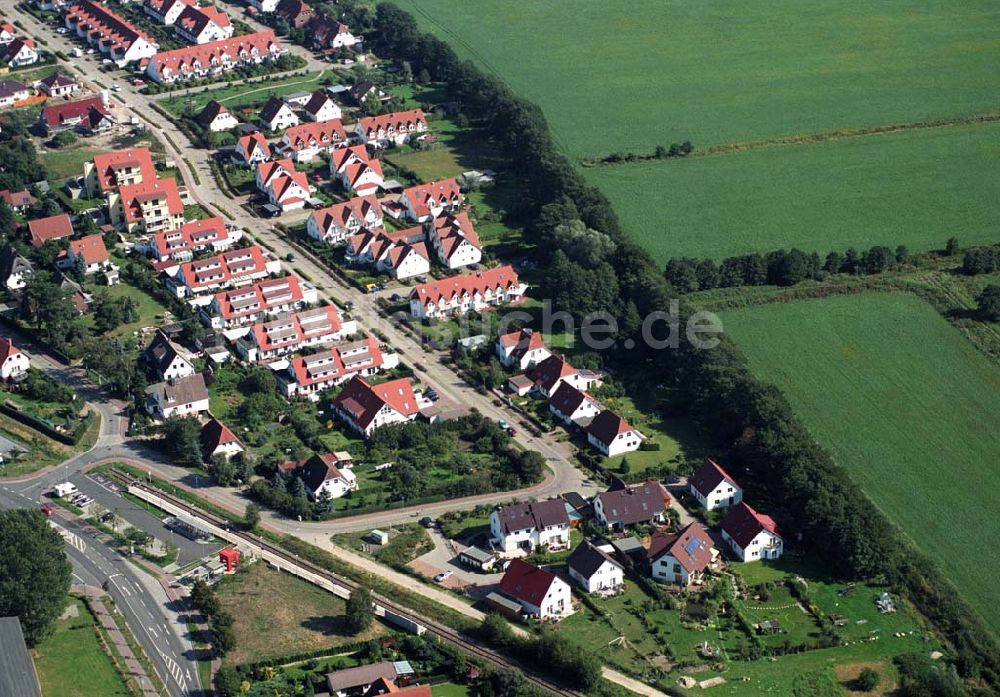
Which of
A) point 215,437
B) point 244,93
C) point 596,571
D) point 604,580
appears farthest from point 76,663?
point 244,93

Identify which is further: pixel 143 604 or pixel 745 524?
pixel 745 524

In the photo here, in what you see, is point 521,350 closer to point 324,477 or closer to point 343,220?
point 324,477

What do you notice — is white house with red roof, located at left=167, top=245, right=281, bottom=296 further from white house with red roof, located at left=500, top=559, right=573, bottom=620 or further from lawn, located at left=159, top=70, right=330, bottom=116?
white house with red roof, located at left=500, top=559, right=573, bottom=620

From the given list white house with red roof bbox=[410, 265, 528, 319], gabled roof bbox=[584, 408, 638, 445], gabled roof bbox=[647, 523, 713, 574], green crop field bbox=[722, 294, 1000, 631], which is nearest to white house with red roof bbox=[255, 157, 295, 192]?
white house with red roof bbox=[410, 265, 528, 319]

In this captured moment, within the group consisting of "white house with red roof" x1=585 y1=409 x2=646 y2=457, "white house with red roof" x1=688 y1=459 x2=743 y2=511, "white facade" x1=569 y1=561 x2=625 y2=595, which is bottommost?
"white facade" x1=569 y1=561 x2=625 y2=595

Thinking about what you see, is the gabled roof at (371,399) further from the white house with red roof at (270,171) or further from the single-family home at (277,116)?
the single-family home at (277,116)

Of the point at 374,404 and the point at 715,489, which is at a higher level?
the point at 715,489

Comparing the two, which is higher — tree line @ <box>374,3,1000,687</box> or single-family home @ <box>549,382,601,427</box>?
tree line @ <box>374,3,1000,687</box>
